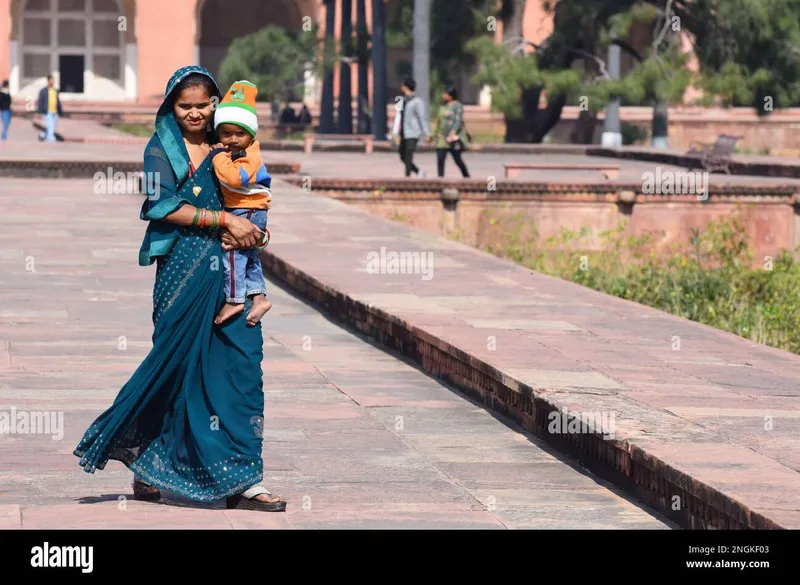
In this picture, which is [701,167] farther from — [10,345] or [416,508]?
[416,508]

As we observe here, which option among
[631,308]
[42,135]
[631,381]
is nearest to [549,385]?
[631,381]

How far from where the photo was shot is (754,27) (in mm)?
28938

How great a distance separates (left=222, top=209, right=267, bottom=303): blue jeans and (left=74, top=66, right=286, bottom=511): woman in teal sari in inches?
1.4

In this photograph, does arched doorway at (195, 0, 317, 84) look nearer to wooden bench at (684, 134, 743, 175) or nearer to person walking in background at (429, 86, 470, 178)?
wooden bench at (684, 134, 743, 175)

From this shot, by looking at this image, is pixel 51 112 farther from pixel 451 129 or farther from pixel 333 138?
pixel 451 129

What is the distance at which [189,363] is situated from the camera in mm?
5039

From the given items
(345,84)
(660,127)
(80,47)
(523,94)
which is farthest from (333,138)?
(80,47)

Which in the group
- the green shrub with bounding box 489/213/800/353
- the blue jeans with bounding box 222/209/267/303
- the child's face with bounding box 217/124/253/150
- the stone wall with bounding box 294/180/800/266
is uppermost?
the child's face with bounding box 217/124/253/150

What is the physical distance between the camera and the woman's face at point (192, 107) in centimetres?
512

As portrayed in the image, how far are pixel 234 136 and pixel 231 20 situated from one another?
45651mm

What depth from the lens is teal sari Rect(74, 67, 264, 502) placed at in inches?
196

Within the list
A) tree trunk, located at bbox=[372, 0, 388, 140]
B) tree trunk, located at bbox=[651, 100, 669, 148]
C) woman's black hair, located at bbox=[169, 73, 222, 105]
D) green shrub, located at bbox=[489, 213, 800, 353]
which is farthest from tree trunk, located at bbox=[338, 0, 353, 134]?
woman's black hair, located at bbox=[169, 73, 222, 105]

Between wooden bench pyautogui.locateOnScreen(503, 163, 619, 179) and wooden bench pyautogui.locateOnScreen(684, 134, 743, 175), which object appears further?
wooden bench pyautogui.locateOnScreen(684, 134, 743, 175)

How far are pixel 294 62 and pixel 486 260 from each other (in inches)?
956
